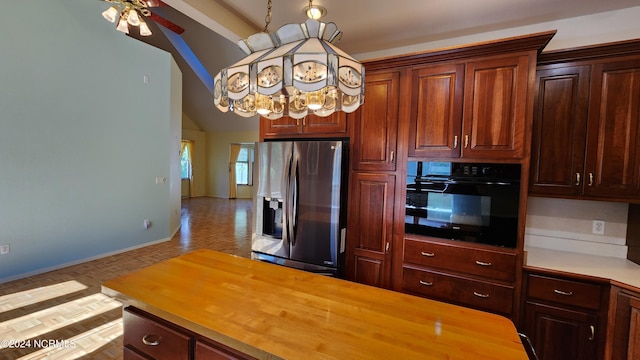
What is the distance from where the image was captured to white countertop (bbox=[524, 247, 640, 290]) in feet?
5.50

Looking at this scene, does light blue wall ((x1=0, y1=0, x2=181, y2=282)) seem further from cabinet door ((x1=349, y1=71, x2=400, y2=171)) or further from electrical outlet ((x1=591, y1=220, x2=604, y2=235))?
electrical outlet ((x1=591, y1=220, x2=604, y2=235))

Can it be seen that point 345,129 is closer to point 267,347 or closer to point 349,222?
point 349,222

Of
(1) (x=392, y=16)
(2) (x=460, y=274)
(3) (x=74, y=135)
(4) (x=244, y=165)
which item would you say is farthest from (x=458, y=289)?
(4) (x=244, y=165)

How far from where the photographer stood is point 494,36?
248cm

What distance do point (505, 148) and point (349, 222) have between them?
1.31 m

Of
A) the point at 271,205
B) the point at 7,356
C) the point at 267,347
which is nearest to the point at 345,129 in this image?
the point at 271,205

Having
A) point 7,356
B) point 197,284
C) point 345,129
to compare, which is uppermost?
point 345,129

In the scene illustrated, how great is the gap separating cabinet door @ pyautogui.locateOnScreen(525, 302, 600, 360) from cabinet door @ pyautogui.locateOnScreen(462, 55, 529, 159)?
1075 millimetres

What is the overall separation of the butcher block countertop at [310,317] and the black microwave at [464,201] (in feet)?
3.39

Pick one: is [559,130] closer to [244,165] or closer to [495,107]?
[495,107]

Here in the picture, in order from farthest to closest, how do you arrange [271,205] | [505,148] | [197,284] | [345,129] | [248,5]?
[271,205] → [345,129] → [248,5] → [505,148] → [197,284]

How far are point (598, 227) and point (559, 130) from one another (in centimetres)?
87

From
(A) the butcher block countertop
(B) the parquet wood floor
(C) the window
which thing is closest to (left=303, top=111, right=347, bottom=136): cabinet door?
(A) the butcher block countertop

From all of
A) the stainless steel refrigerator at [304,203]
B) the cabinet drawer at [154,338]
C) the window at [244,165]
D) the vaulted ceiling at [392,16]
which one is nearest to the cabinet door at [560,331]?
the stainless steel refrigerator at [304,203]
